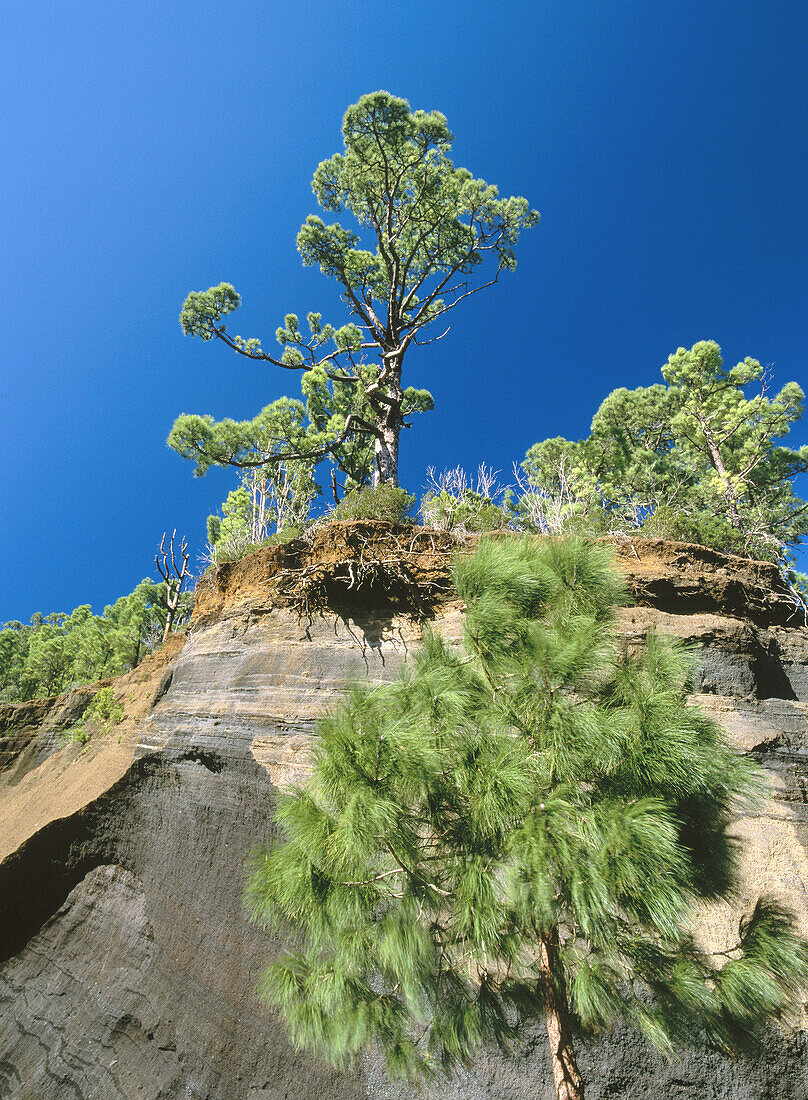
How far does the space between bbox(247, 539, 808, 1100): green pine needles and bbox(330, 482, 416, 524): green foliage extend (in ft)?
11.1

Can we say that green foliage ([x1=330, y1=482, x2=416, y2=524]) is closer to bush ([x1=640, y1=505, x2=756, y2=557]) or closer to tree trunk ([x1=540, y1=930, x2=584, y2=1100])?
bush ([x1=640, y1=505, x2=756, y2=557])

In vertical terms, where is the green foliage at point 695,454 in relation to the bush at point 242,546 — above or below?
above

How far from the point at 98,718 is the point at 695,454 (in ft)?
47.5

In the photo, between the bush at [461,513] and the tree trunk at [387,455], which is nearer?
the bush at [461,513]

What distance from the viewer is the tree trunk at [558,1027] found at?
217cm

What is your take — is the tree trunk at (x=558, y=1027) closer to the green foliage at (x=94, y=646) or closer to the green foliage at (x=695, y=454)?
the green foliage at (x=695, y=454)

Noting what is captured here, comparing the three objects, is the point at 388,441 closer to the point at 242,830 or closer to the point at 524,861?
the point at 242,830

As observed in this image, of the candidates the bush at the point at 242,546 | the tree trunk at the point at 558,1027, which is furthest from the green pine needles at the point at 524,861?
the bush at the point at 242,546

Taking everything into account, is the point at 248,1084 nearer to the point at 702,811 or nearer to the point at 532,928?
the point at 532,928

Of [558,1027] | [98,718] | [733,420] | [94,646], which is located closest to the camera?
[558,1027]

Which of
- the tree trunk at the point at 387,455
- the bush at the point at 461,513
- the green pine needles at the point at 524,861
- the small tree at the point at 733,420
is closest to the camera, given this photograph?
Answer: the green pine needles at the point at 524,861

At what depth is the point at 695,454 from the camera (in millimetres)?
12258

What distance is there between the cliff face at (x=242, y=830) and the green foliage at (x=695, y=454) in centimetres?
305

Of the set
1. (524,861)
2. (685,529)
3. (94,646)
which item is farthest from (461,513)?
(94,646)
